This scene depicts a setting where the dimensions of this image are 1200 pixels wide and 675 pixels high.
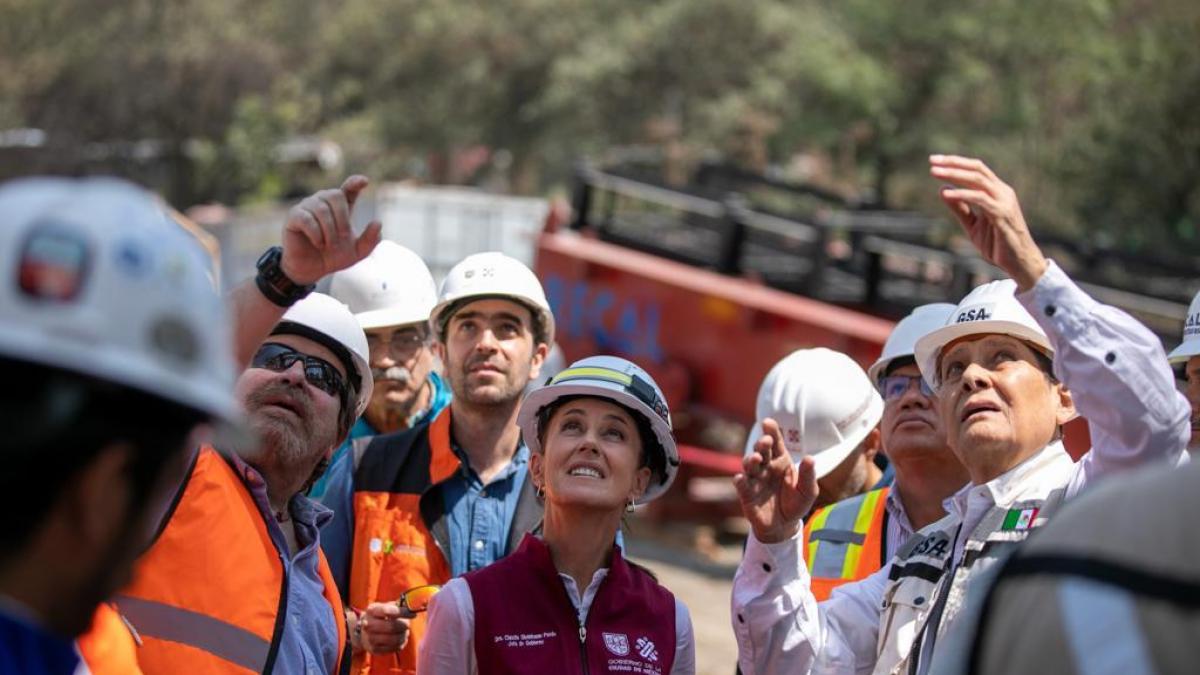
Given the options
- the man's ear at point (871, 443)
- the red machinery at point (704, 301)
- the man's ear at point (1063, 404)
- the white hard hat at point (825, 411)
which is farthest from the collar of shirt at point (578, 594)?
the red machinery at point (704, 301)

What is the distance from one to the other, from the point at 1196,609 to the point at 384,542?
329cm

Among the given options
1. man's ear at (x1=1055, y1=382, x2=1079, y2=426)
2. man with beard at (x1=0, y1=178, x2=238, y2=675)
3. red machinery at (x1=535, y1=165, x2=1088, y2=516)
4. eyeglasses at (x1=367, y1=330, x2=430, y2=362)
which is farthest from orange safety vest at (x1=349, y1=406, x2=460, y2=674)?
red machinery at (x1=535, y1=165, x2=1088, y2=516)

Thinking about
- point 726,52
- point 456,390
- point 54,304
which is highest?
point 726,52

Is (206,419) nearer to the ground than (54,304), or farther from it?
nearer to the ground

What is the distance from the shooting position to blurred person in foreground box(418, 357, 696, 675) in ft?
11.8

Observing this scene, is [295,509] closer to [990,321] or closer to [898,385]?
[990,321]

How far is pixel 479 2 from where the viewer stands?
130 feet

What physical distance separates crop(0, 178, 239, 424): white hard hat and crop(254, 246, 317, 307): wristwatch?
1517 mm

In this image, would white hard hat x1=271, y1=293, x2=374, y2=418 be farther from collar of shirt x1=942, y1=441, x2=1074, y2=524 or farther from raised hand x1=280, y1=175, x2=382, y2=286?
collar of shirt x1=942, y1=441, x2=1074, y2=524

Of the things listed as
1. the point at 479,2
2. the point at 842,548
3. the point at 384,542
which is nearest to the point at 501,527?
the point at 384,542

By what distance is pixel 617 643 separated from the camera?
145 inches

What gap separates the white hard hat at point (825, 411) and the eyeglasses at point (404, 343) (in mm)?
1227

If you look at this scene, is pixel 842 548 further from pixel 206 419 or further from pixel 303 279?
pixel 206 419

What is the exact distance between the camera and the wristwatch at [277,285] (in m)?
3.29
